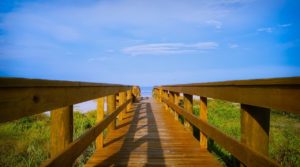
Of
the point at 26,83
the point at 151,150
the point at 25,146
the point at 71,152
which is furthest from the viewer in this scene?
the point at 25,146

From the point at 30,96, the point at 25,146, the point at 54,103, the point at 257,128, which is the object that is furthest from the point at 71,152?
the point at 25,146

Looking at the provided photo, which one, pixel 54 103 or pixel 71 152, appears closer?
pixel 54 103

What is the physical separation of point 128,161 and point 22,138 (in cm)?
584

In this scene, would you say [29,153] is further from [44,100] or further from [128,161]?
[44,100]

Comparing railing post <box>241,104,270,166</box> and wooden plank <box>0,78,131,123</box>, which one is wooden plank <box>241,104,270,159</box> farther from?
wooden plank <box>0,78,131,123</box>

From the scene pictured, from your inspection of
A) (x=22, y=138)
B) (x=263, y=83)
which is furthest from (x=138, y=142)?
(x=22, y=138)

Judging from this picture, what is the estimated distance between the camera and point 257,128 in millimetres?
2213

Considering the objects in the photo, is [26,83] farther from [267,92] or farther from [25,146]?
[25,146]

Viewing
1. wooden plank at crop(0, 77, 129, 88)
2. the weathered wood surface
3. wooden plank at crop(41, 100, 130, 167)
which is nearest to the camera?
wooden plank at crop(0, 77, 129, 88)

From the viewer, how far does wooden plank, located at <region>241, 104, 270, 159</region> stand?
2.18 meters

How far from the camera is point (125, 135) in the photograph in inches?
218

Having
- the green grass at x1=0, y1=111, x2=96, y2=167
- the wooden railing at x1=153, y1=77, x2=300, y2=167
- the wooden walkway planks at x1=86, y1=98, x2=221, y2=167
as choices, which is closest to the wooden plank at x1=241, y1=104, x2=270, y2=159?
the wooden railing at x1=153, y1=77, x2=300, y2=167

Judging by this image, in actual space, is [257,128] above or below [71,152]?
above

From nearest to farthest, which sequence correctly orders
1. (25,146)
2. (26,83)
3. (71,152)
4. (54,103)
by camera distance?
(26,83), (54,103), (71,152), (25,146)
